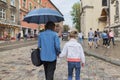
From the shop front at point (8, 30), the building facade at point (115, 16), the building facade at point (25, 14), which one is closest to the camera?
the building facade at point (115, 16)

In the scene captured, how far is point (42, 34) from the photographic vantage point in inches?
252

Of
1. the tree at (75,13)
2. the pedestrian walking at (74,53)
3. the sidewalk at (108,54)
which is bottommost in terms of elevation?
the sidewalk at (108,54)

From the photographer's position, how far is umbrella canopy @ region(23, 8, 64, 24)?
278 inches

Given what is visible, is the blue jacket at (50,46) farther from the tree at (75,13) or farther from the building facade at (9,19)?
the tree at (75,13)

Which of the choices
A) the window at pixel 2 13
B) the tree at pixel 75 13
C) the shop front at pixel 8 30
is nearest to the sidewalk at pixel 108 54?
the shop front at pixel 8 30

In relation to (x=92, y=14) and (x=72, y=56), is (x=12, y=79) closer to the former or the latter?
(x=72, y=56)

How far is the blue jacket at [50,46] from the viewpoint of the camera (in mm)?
6293

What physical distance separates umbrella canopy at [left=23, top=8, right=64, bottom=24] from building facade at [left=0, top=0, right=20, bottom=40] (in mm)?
38034

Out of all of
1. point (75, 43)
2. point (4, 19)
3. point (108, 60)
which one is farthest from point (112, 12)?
point (75, 43)

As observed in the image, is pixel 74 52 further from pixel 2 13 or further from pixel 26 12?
pixel 26 12

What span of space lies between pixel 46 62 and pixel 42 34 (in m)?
0.62

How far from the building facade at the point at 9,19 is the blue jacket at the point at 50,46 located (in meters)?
39.3

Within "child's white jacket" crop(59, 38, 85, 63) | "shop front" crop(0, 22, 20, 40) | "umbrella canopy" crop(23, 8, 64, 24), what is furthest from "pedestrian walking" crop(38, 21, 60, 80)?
"shop front" crop(0, 22, 20, 40)

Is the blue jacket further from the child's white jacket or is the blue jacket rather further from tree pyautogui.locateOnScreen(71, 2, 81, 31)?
tree pyautogui.locateOnScreen(71, 2, 81, 31)
